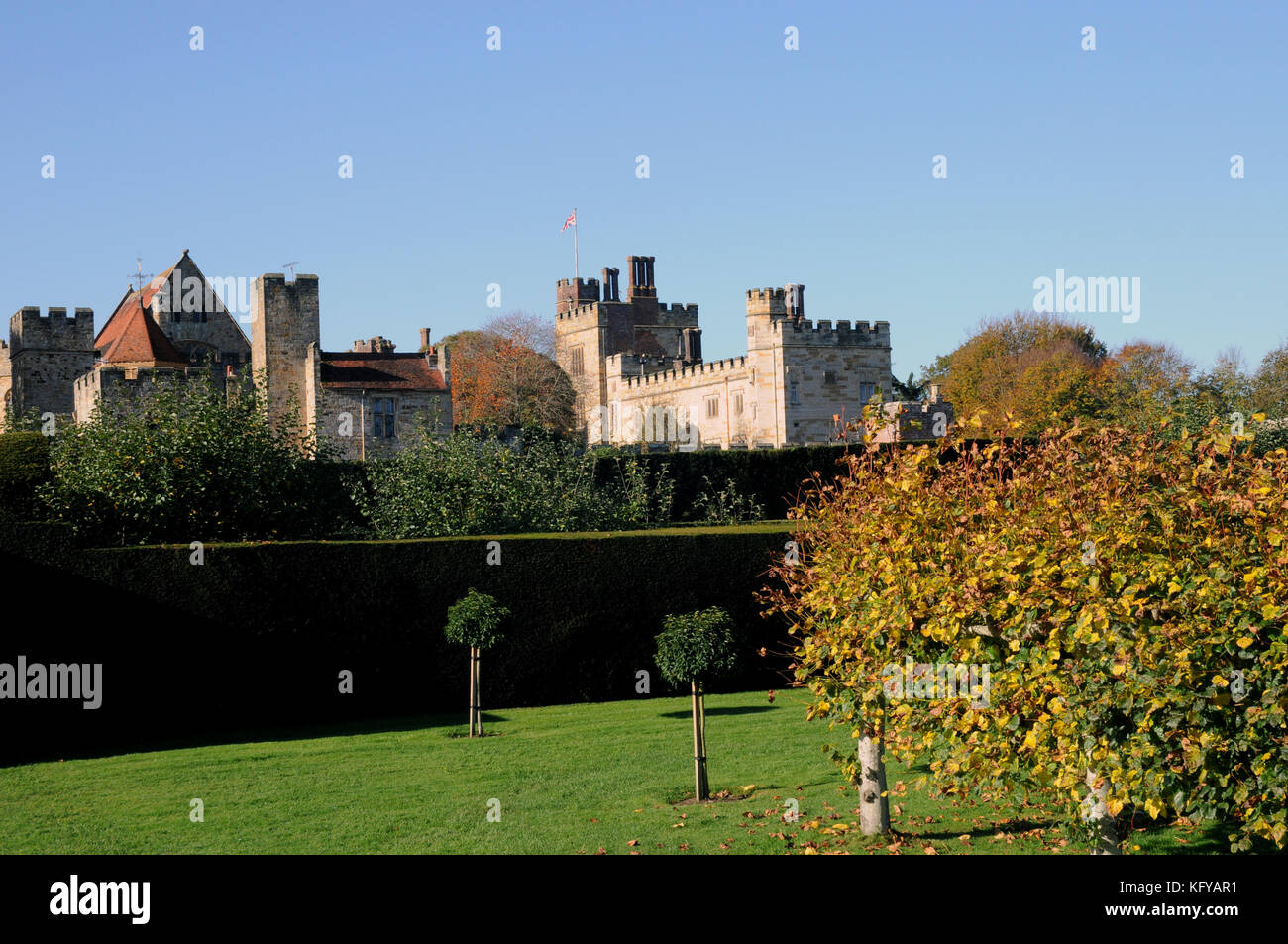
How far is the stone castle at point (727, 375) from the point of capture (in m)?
54.2

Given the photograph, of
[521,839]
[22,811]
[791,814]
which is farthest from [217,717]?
[791,814]

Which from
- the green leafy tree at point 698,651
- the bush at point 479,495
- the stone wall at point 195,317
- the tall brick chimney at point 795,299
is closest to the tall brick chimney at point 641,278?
the tall brick chimney at point 795,299

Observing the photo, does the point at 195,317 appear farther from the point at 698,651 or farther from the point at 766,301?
the point at 698,651

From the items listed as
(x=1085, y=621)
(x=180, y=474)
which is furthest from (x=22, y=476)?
(x=1085, y=621)

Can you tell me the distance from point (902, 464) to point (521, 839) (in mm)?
4253

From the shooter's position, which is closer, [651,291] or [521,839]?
[521,839]

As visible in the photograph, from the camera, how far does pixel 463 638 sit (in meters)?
16.5

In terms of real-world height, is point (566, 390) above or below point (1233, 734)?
above

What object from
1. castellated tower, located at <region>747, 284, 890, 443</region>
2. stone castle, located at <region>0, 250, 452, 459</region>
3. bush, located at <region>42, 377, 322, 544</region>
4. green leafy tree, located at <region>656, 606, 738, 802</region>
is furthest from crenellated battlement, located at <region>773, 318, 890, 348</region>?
green leafy tree, located at <region>656, 606, 738, 802</region>

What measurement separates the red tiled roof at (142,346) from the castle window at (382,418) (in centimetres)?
676

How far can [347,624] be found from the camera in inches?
688

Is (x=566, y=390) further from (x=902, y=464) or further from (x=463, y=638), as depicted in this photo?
(x=902, y=464)

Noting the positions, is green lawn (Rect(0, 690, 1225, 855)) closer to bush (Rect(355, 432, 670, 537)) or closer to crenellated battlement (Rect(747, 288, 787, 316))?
bush (Rect(355, 432, 670, 537))

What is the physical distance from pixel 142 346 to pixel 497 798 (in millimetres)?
33564
